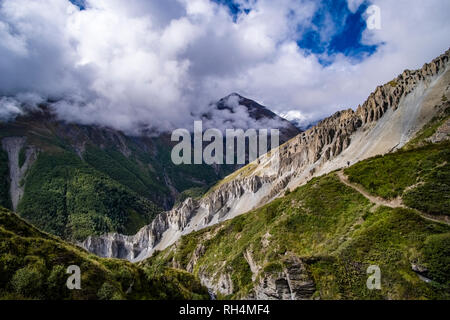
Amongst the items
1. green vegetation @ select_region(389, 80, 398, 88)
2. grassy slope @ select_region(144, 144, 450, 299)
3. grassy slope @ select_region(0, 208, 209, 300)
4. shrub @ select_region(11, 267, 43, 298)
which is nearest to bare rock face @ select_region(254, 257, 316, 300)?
grassy slope @ select_region(144, 144, 450, 299)

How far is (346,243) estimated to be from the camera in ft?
146

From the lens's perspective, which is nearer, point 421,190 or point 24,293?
point 24,293

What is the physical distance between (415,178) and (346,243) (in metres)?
22.4

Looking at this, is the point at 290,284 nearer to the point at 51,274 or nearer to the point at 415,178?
the point at 51,274

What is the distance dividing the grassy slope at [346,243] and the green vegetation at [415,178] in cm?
38

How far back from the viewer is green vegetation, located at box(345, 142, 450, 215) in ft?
151

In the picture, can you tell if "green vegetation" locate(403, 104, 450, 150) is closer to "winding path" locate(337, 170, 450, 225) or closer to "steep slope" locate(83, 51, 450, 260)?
"steep slope" locate(83, 51, 450, 260)

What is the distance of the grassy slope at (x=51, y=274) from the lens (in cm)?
2280

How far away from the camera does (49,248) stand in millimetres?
27516

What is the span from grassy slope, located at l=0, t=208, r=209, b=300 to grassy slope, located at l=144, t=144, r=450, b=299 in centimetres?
713
